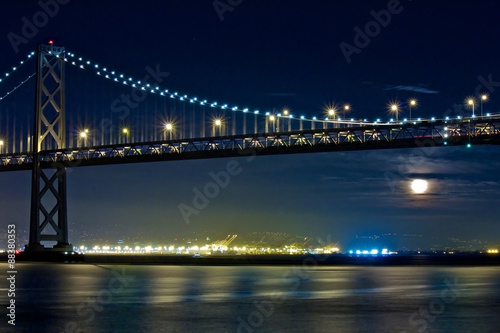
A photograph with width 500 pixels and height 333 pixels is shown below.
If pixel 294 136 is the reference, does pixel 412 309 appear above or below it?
below

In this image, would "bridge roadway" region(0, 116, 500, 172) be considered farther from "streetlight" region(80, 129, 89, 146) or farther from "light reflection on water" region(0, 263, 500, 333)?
"light reflection on water" region(0, 263, 500, 333)

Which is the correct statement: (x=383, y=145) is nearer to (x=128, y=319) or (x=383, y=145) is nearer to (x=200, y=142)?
(x=200, y=142)

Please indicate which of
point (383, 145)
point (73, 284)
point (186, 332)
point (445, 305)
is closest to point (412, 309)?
point (445, 305)

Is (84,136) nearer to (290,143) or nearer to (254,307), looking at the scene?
(290,143)

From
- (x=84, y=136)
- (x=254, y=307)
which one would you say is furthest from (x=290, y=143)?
(x=254, y=307)

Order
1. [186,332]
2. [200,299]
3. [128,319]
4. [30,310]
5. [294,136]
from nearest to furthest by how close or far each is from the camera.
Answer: [186,332] → [128,319] → [30,310] → [200,299] → [294,136]

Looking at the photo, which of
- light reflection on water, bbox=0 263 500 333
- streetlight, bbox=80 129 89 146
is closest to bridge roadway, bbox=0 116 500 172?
streetlight, bbox=80 129 89 146
